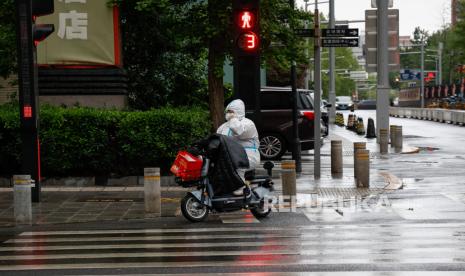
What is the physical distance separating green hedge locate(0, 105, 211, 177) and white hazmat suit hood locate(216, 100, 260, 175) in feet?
14.8

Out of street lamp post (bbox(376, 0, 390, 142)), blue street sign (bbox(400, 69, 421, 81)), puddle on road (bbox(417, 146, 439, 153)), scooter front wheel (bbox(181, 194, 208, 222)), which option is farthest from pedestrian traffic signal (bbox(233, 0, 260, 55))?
blue street sign (bbox(400, 69, 421, 81))

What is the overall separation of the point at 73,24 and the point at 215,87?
3805mm

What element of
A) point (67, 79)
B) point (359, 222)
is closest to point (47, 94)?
point (67, 79)

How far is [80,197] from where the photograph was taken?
51.7ft

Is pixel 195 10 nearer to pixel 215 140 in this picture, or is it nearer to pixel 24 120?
pixel 24 120

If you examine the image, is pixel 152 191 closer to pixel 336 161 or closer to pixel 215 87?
pixel 336 161

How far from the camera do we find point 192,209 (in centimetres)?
1256

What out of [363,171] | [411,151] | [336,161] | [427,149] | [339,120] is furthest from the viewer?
[339,120]

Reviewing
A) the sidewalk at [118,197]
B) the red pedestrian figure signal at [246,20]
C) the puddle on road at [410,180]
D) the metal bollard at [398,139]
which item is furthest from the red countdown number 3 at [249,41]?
the metal bollard at [398,139]

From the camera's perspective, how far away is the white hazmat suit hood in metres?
12.9

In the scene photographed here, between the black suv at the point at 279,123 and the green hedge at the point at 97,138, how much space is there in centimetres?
644

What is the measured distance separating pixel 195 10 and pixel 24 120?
7.45m

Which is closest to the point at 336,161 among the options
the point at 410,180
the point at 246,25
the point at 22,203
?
the point at 410,180

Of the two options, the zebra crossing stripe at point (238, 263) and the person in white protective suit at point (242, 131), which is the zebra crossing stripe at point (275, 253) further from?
the person in white protective suit at point (242, 131)
